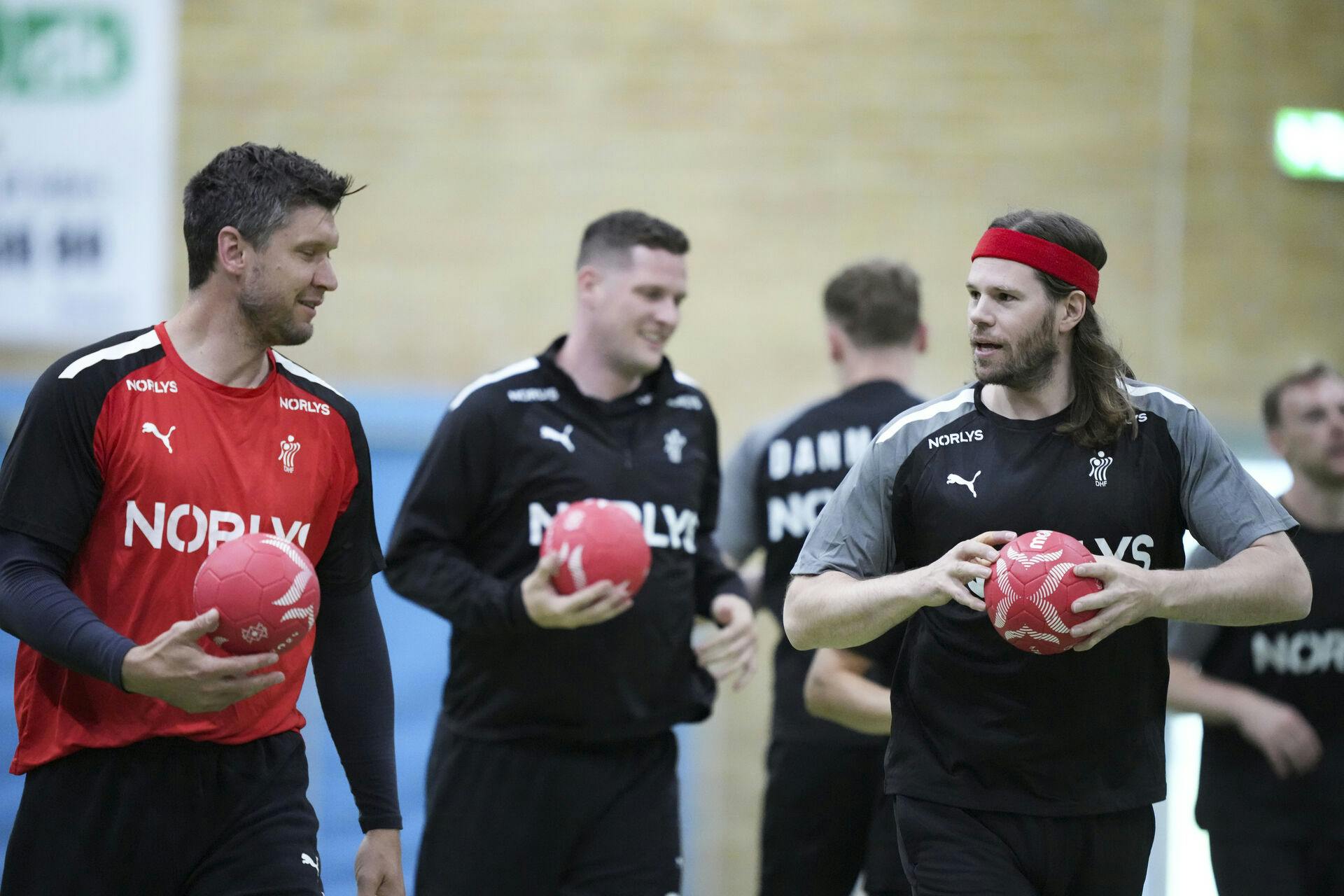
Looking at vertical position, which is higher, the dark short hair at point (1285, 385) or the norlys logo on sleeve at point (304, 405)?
the dark short hair at point (1285, 385)

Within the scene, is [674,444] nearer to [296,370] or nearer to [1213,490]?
[296,370]

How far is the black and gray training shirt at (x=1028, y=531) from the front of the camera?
12.1 feet

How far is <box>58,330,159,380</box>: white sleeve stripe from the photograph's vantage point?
3424 millimetres

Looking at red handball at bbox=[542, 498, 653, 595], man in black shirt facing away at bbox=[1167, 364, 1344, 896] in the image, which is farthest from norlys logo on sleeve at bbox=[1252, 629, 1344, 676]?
red handball at bbox=[542, 498, 653, 595]

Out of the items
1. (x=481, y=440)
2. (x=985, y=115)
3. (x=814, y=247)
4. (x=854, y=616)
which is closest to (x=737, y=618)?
(x=481, y=440)

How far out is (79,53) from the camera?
8.60m

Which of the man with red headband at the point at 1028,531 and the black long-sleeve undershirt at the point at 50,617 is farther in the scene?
the man with red headband at the point at 1028,531

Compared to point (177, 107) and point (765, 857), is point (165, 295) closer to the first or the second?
point (177, 107)

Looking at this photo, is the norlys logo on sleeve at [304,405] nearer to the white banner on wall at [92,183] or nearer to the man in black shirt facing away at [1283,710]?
the man in black shirt facing away at [1283,710]

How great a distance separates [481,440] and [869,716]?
1535 mm

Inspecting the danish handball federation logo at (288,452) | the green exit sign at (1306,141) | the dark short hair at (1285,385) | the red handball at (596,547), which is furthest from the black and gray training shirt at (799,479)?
the green exit sign at (1306,141)

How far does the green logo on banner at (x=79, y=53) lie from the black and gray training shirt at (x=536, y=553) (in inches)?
188

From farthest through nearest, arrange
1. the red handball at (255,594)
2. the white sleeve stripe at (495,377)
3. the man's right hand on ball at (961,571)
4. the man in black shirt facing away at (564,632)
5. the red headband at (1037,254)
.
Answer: the white sleeve stripe at (495,377)
the man in black shirt facing away at (564,632)
the red headband at (1037,254)
the man's right hand on ball at (961,571)
the red handball at (255,594)

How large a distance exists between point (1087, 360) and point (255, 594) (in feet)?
7.09
